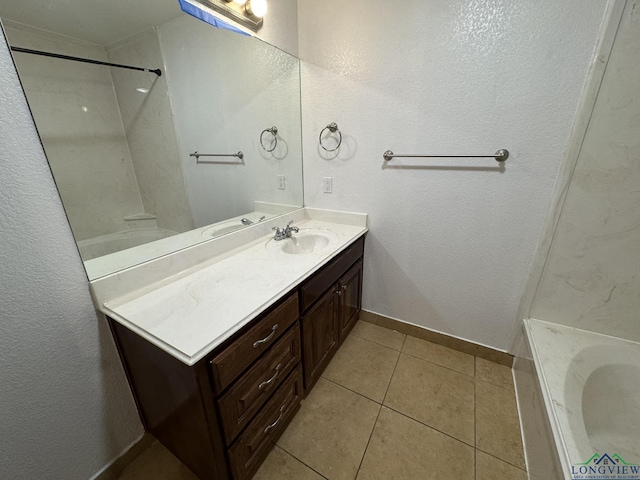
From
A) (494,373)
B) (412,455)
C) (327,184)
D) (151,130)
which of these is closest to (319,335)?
(412,455)

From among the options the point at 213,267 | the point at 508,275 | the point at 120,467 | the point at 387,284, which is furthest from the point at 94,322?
the point at 508,275

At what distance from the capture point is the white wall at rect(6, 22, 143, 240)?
2.52ft

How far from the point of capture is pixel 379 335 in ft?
6.02

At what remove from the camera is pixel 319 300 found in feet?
4.20

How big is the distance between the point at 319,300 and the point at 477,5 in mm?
1532

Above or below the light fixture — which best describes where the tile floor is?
below

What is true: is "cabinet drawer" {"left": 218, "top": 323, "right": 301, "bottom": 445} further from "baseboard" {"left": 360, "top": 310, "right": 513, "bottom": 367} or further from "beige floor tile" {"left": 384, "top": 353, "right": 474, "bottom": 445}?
"baseboard" {"left": 360, "top": 310, "right": 513, "bottom": 367}

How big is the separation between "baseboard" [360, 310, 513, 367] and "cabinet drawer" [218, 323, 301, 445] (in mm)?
938

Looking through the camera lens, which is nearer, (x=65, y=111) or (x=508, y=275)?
(x=65, y=111)

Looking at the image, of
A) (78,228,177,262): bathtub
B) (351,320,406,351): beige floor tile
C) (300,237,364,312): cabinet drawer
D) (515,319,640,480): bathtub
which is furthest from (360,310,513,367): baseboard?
(78,228,177,262): bathtub

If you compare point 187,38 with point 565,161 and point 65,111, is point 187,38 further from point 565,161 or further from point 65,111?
point 565,161

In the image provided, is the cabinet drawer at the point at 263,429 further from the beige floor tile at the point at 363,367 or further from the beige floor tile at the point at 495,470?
the beige floor tile at the point at 495,470

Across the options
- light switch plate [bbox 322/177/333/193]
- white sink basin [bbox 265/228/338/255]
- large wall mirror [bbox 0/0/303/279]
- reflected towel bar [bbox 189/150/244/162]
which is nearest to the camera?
large wall mirror [bbox 0/0/303/279]

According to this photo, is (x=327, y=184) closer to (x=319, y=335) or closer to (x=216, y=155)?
(x=216, y=155)
